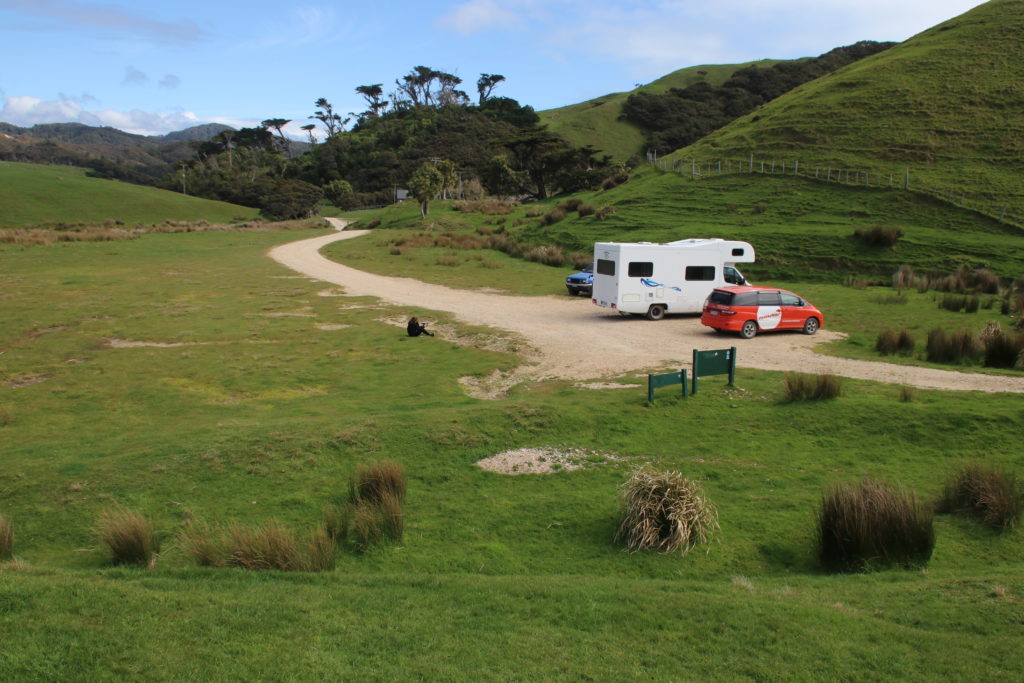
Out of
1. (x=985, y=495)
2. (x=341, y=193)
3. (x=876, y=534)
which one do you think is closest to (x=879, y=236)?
(x=985, y=495)

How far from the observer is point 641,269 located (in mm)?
24984

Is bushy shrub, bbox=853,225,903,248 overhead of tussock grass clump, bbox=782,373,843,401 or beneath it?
overhead

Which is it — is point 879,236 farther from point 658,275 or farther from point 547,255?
point 658,275

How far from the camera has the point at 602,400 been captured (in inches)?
565

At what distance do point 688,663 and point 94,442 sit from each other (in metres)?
11.6

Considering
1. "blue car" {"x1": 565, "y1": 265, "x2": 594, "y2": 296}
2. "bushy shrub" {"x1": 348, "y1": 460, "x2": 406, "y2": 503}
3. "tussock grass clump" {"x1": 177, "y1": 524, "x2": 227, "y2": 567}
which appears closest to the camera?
"tussock grass clump" {"x1": 177, "y1": 524, "x2": 227, "y2": 567}

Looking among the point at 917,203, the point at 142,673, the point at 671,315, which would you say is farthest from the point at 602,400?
the point at 917,203

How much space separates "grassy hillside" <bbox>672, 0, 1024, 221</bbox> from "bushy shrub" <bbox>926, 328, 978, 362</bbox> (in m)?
31.2

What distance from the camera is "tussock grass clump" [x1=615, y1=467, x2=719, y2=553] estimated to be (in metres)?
8.49

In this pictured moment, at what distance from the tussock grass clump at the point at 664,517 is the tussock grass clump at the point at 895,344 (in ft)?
44.8

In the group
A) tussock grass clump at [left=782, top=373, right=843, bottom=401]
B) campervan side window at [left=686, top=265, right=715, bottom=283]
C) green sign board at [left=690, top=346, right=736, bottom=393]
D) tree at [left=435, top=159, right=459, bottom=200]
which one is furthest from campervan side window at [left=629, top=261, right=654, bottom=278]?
tree at [left=435, top=159, right=459, bottom=200]

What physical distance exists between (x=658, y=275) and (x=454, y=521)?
57.8 ft

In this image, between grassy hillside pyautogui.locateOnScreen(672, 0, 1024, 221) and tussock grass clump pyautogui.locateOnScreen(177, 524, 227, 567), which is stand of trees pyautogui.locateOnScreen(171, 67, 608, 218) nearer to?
grassy hillside pyautogui.locateOnScreen(672, 0, 1024, 221)

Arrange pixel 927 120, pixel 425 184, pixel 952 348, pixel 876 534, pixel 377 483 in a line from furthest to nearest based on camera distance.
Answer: pixel 425 184 → pixel 927 120 → pixel 952 348 → pixel 377 483 → pixel 876 534
